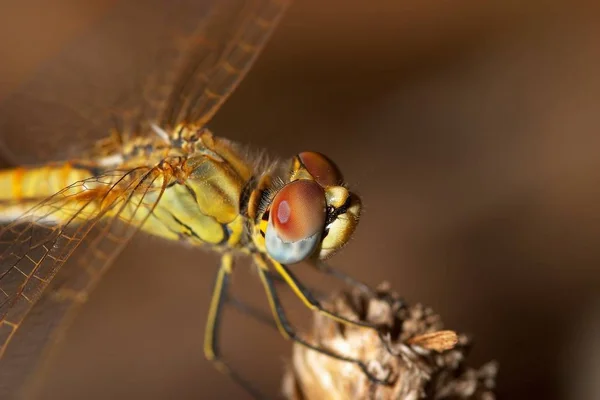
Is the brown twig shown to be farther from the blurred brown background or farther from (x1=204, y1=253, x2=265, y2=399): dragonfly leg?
the blurred brown background

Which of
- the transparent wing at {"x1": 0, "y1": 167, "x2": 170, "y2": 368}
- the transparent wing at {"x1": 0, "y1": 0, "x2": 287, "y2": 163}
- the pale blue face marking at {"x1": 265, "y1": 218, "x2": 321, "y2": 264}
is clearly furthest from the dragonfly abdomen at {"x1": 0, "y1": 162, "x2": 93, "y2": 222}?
the pale blue face marking at {"x1": 265, "y1": 218, "x2": 321, "y2": 264}

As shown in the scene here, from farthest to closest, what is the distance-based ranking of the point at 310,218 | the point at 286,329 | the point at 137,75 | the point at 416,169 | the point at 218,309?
the point at 416,169 → the point at 137,75 → the point at 218,309 → the point at 286,329 → the point at 310,218

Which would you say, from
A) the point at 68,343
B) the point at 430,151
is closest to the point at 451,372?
the point at 430,151

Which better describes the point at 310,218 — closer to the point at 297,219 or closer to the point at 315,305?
the point at 297,219

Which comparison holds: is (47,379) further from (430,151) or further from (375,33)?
(375,33)

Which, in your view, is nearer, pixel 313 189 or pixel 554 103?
pixel 313 189

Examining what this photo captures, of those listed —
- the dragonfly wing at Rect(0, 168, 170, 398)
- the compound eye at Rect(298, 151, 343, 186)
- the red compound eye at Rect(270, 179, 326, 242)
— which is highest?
the compound eye at Rect(298, 151, 343, 186)

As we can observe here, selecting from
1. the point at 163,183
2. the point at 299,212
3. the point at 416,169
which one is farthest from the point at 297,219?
the point at 416,169

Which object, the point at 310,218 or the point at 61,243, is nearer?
the point at 310,218
